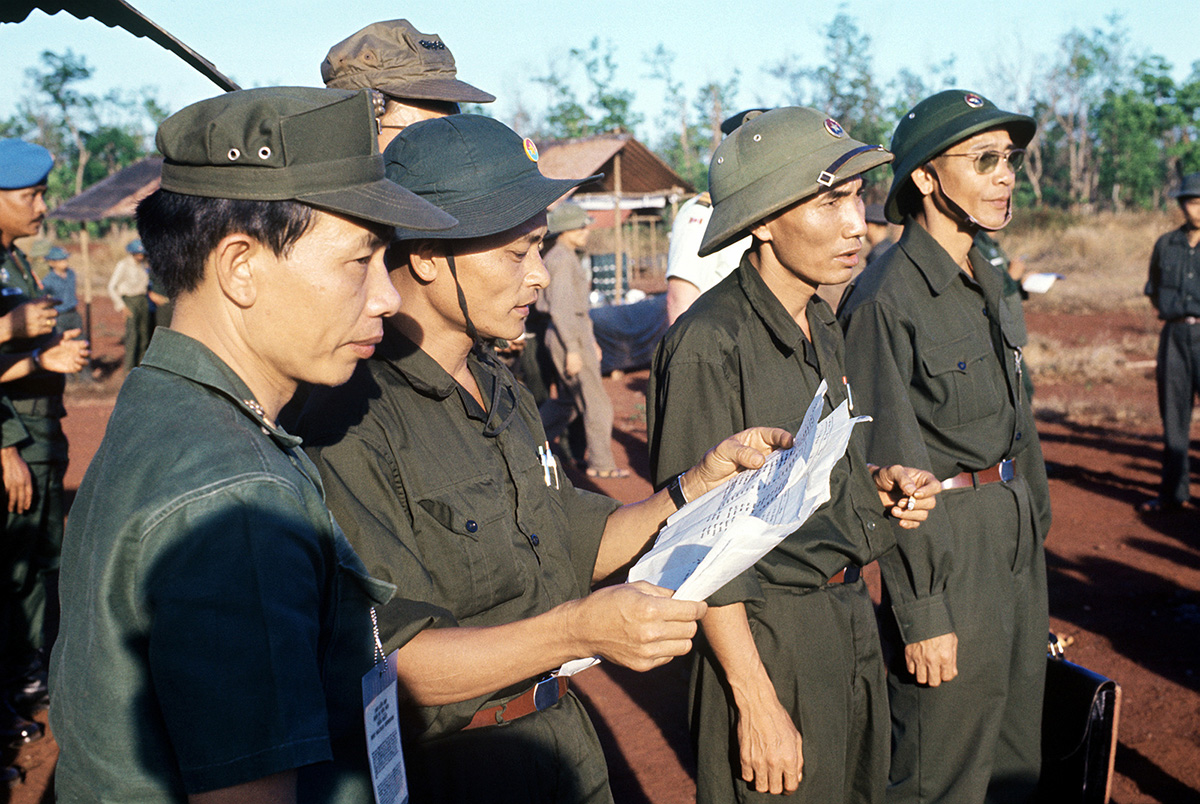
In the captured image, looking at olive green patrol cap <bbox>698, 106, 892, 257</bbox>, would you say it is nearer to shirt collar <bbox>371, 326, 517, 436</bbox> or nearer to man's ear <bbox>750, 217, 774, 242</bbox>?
man's ear <bbox>750, 217, 774, 242</bbox>

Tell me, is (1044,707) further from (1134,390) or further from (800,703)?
(1134,390)

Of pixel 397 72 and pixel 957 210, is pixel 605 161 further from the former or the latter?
pixel 957 210

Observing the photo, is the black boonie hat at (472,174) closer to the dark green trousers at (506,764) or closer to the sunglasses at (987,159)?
the dark green trousers at (506,764)

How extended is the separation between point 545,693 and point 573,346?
6.17m

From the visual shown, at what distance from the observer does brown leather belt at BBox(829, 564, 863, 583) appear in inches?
102

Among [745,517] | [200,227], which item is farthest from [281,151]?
[745,517]

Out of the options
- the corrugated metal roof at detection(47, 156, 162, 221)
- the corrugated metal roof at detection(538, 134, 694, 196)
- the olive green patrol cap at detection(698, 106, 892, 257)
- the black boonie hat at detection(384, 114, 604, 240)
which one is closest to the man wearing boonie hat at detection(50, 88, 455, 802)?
the black boonie hat at detection(384, 114, 604, 240)

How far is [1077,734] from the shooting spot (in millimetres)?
3199

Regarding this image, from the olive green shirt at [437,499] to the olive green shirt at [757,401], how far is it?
539mm

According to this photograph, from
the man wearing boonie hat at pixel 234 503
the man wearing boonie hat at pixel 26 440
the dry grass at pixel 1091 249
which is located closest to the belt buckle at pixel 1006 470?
the man wearing boonie hat at pixel 234 503

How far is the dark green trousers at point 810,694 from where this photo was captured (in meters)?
2.45

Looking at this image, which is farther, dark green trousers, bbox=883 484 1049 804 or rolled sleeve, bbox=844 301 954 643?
dark green trousers, bbox=883 484 1049 804

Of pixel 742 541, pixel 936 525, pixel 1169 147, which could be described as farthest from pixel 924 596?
pixel 1169 147

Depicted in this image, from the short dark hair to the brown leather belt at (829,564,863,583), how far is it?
1790mm
